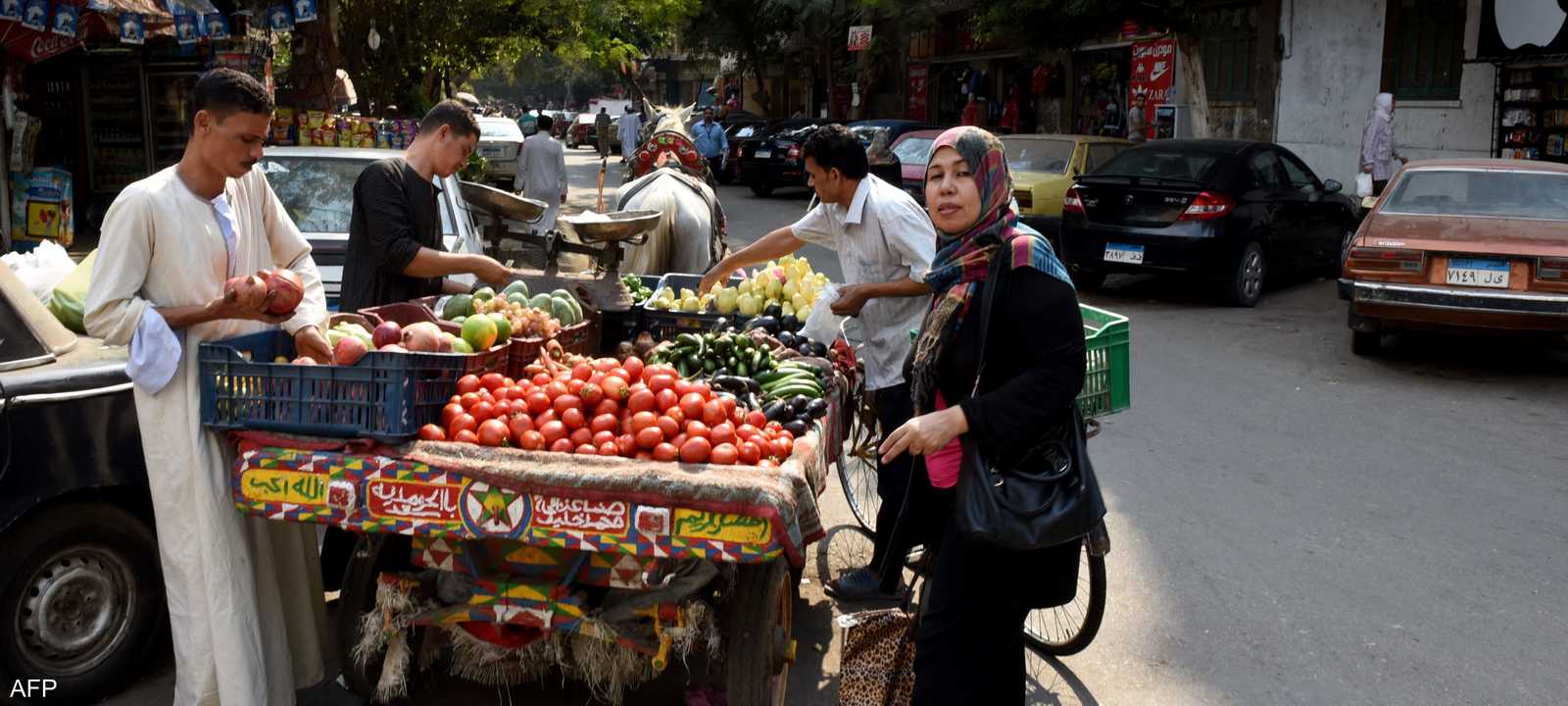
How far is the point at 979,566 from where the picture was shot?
3.22m

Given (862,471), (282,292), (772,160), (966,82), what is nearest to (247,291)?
(282,292)

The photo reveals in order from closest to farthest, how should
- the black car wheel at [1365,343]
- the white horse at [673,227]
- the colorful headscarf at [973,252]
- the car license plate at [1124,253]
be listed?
the colorful headscarf at [973,252] → the white horse at [673,227] → the black car wheel at [1365,343] → the car license plate at [1124,253]

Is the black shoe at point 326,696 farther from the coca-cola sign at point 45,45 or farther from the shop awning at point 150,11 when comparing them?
the coca-cola sign at point 45,45

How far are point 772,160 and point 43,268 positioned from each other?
67.7 ft

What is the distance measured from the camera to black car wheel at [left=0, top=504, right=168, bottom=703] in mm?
4070

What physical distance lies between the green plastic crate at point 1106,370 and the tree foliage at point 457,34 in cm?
1771

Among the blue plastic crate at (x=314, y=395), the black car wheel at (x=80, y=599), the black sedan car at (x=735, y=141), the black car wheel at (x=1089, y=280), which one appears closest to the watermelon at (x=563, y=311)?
the blue plastic crate at (x=314, y=395)

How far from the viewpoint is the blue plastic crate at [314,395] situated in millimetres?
3670

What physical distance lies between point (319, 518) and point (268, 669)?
0.69 m

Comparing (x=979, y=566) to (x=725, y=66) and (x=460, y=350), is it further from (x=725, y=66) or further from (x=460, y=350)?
(x=725, y=66)

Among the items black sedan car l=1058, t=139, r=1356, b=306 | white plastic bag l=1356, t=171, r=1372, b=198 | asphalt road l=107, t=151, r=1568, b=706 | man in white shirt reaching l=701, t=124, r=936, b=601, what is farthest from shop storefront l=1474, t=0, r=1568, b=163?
man in white shirt reaching l=701, t=124, r=936, b=601

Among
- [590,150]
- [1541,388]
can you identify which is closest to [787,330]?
[1541,388]

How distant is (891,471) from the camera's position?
5148mm

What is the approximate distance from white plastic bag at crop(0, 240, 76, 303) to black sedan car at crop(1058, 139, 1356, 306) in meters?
9.55
